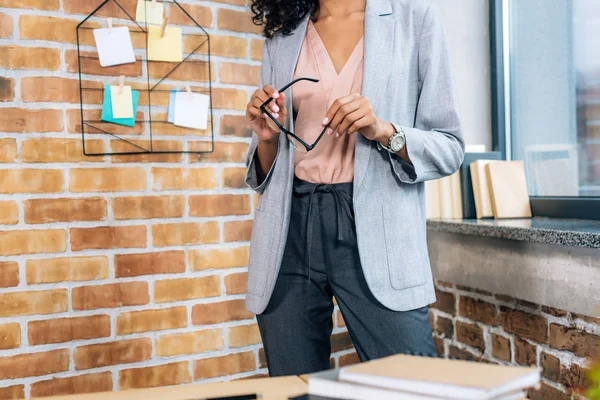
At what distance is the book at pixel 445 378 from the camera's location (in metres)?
0.62

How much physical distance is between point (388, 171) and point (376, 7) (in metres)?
0.37

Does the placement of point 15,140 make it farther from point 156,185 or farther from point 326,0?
point 326,0

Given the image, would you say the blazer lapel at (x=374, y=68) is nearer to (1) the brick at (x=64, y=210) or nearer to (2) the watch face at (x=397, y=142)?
(2) the watch face at (x=397, y=142)

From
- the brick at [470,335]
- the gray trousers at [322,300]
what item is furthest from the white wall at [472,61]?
the gray trousers at [322,300]

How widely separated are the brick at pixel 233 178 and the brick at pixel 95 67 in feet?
1.41

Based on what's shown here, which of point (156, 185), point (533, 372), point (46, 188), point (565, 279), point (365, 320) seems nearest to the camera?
point (533, 372)

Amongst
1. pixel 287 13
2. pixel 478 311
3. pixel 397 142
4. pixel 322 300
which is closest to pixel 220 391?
pixel 322 300

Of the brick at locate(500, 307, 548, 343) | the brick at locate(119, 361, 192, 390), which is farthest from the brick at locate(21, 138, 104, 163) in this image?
the brick at locate(500, 307, 548, 343)

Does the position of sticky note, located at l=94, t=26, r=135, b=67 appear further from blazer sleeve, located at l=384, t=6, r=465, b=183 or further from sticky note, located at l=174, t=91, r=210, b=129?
blazer sleeve, located at l=384, t=6, r=465, b=183

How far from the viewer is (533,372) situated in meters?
0.68

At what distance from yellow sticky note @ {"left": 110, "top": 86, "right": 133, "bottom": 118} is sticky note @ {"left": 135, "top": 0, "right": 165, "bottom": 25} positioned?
24 cm

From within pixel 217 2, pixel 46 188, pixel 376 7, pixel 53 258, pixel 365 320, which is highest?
pixel 217 2

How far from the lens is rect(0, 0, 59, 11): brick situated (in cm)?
166

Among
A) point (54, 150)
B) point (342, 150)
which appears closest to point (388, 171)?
point (342, 150)
